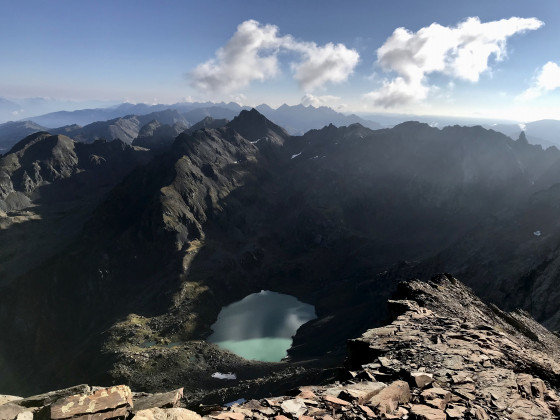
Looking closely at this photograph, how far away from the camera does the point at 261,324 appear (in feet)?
494

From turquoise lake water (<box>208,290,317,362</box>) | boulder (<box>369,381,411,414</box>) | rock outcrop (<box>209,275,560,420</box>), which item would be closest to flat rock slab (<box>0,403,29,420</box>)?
rock outcrop (<box>209,275,560,420</box>)

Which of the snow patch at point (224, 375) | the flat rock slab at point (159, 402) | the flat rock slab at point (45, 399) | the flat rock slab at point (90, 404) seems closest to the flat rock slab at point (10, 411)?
the flat rock slab at point (45, 399)

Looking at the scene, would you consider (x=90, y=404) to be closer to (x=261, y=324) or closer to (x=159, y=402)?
(x=159, y=402)

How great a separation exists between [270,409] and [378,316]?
11822cm

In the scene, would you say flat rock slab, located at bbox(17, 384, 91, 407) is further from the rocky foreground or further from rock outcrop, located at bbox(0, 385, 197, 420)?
rock outcrop, located at bbox(0, 385, 197, 420)

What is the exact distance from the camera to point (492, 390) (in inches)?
867

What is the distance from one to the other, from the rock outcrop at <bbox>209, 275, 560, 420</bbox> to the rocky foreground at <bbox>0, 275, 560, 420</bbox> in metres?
0.06

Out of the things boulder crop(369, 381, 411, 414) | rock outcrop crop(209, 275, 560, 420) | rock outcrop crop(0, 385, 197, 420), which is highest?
rock outcrop crop(0, 385, 197, 420)

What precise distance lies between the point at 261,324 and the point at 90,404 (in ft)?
464

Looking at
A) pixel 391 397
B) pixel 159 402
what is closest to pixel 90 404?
pixel 159 402

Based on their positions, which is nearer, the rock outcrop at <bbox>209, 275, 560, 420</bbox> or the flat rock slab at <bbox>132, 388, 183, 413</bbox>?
the flat rock slab at <bbox>132, 388, 183, 413</bbox>

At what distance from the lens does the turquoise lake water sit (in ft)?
428

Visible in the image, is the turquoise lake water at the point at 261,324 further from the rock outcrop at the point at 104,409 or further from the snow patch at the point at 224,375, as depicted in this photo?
the rock outcrop at the point at 104,409

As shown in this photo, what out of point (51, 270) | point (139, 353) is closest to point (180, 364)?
point (139, 353)
